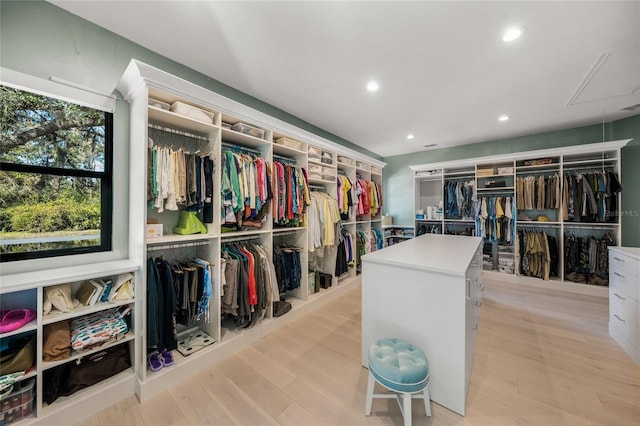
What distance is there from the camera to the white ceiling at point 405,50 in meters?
1.62

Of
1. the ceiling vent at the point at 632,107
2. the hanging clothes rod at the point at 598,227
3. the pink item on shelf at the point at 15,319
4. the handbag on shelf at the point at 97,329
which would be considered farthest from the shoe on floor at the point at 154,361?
the ceiling vent at the point at 632,107

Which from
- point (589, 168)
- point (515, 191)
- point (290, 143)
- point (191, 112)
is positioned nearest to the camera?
point (191, 112)

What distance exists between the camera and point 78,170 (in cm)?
179

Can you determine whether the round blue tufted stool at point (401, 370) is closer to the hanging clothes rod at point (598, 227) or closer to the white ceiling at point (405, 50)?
the white ceiling at point (405, 50)

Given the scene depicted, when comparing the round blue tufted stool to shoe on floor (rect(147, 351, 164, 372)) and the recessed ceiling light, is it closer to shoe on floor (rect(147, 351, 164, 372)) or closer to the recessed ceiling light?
shoe on floor (rect(147, 351, 164, 372))

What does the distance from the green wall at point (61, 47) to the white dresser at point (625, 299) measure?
4638mm

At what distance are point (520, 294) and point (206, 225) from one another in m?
4.52

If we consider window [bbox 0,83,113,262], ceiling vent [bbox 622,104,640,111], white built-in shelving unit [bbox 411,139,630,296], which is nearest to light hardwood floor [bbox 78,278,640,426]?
window [bbox 0,83,113,262]

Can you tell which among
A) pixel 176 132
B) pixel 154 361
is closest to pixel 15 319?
pixel 154 361

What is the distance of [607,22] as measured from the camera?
171cm

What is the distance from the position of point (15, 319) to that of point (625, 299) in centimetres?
477

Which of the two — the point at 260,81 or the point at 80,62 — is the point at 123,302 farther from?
the point at 260,81

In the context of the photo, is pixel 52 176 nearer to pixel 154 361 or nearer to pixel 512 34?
pixel 154 361

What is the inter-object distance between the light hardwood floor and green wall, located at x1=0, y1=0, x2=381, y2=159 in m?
2.22
